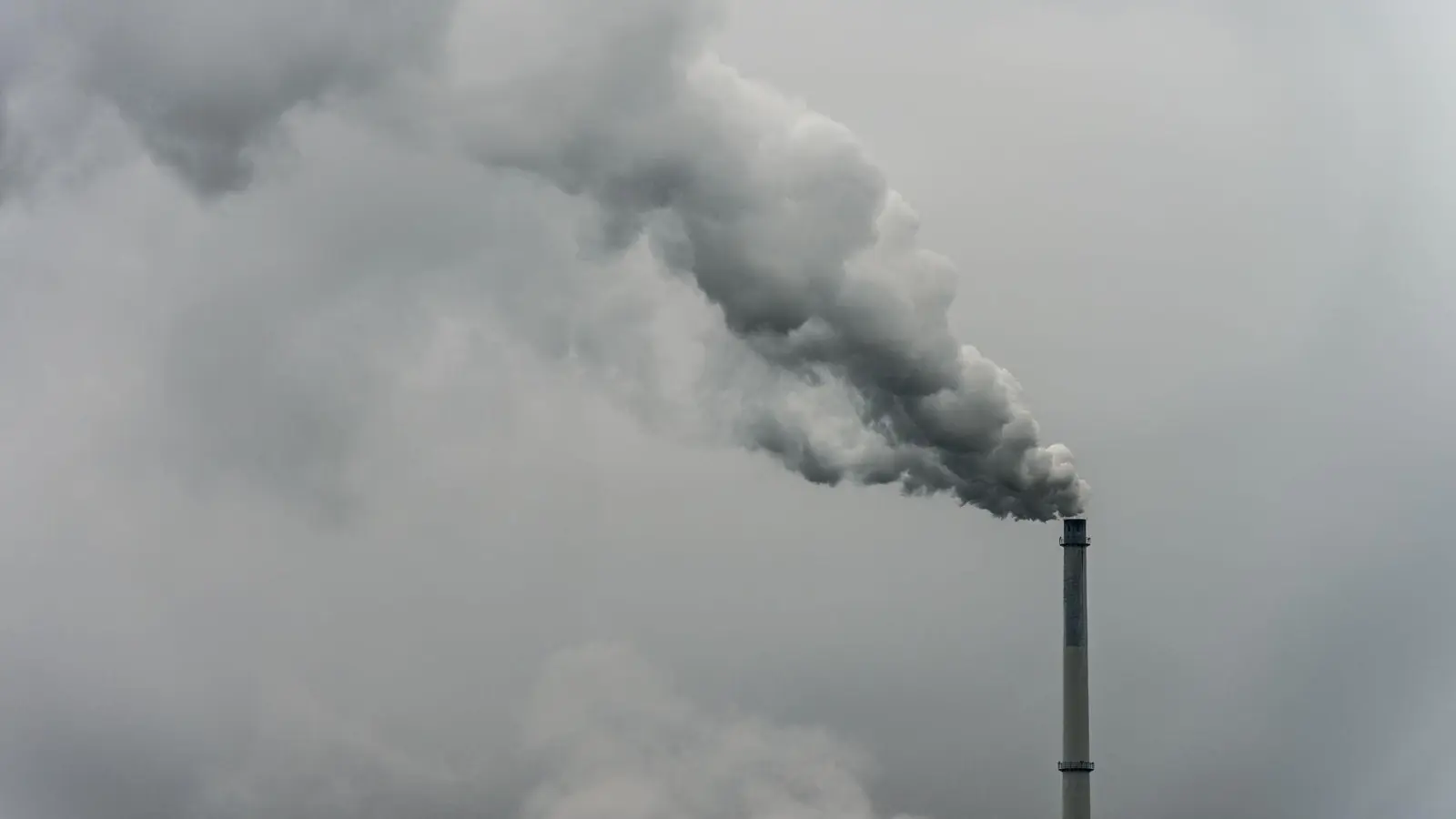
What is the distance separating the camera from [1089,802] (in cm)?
17038

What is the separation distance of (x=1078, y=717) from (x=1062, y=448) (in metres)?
9.14

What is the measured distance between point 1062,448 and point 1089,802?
39.4 feet

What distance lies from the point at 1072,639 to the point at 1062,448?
21.3 ft

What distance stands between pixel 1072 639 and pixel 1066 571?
7.62 ft

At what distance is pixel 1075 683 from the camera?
171m

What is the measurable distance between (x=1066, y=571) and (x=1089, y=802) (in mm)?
7844

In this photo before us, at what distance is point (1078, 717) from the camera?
17050 cm

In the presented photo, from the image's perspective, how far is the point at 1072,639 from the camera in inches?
6718

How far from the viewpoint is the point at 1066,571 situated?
561 ft

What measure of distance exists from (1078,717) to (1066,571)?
16.3ft

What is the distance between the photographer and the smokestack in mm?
170375

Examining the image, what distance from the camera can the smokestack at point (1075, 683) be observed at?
559ft
